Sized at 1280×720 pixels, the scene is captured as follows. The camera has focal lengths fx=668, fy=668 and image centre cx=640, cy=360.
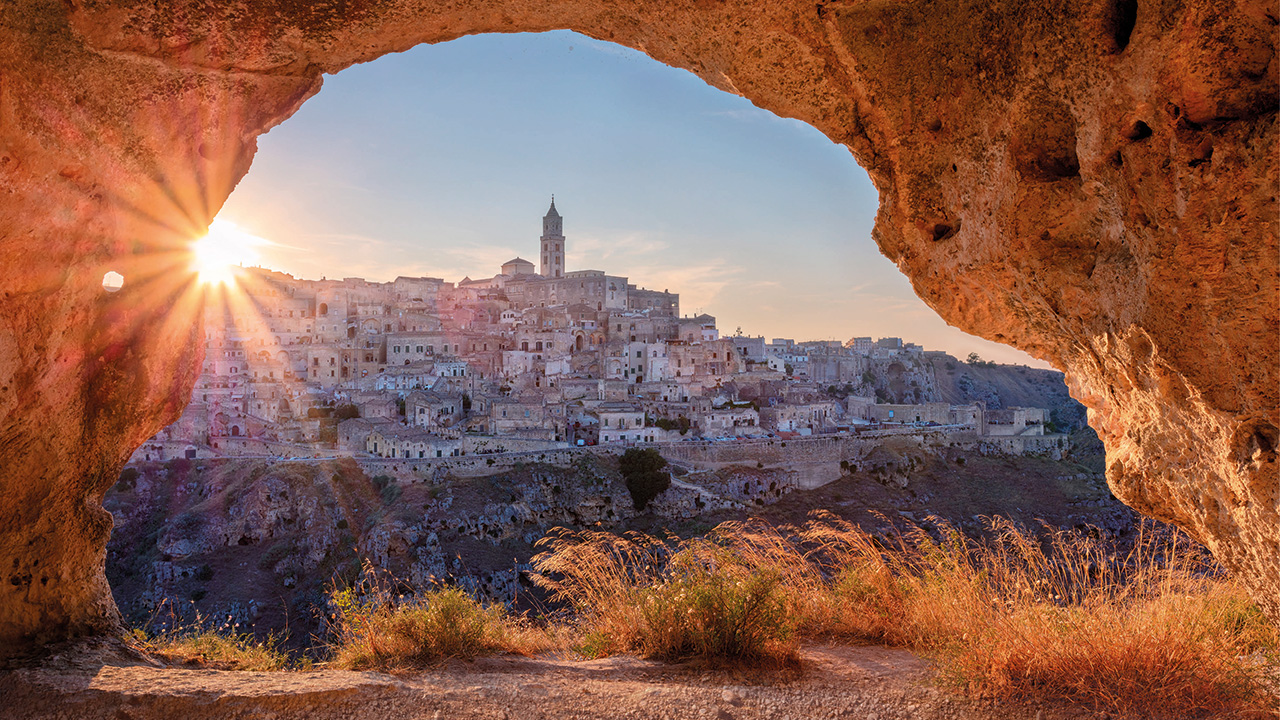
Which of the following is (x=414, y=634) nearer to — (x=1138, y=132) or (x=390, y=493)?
(x=1138, y=132)

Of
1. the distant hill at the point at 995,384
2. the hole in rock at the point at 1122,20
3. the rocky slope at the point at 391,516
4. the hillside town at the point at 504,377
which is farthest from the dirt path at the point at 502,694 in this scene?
the distant hill at the point at 995,384

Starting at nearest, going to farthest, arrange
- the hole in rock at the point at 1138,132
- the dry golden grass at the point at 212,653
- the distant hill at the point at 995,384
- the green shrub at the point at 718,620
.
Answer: the hole in rock at the point at 1138,132, the green shrub at the point at 718,620, the dry golden grass at the point at 212,653, the distant hill at the point at 995,384

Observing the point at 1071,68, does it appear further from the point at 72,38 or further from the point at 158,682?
the point at 158,682

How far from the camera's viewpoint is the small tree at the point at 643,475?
3403cm

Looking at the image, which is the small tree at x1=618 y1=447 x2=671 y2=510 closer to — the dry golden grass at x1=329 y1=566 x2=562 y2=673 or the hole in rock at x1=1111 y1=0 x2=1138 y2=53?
the dry golden grass at x1=329 y1=566 x2=562 y2=673

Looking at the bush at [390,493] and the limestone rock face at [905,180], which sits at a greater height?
the limestone rock face at [905,180]

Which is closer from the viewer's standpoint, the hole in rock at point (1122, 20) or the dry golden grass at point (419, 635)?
the hole in rock at point (1122, 20)

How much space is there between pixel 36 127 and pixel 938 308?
14.6 ft

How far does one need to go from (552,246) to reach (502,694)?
8372 cm

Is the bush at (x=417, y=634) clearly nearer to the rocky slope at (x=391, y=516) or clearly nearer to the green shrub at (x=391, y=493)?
the rocky slope at (x=391, y=516)

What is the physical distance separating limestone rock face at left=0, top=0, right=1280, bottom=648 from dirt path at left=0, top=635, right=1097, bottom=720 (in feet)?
2.61

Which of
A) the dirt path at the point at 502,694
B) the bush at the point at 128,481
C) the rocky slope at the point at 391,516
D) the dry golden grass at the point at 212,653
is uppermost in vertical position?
the dirt path at the point at 502,694

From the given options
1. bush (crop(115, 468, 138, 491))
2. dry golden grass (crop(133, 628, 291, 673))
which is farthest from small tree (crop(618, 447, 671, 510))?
dry golden grass (crop(133, 628, 291, 673))

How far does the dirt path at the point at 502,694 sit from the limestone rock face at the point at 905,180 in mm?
796
